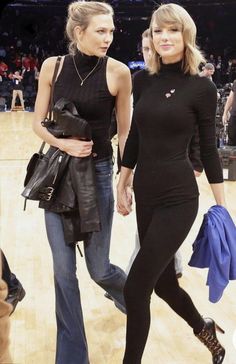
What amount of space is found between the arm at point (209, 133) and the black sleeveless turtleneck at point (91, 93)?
41 centimetres

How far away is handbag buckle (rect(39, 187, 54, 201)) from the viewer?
8.46 ft

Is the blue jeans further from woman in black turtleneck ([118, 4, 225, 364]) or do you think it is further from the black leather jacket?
woman in black turtleneck ([118, 4, 225, 364])

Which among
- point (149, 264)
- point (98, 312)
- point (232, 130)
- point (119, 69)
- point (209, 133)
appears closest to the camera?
point (149, 264)

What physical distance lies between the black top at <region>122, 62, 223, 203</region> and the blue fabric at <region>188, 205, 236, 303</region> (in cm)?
16

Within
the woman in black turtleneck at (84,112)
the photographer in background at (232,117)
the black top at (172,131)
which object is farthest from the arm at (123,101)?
the photographer in background at (232,117)

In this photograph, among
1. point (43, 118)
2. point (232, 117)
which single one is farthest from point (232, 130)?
point (43, 118)

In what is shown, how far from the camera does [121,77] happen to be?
2.62m

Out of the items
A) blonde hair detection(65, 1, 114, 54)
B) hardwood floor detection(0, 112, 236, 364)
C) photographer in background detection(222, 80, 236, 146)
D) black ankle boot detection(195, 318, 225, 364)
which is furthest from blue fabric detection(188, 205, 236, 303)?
photographer in background detection(222, 80, 236, 146)

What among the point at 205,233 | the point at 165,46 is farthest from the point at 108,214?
the point at 165,46

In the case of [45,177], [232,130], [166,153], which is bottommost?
[232,130]

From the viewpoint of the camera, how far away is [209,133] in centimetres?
252

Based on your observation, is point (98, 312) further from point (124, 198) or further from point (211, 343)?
point (124, 198)

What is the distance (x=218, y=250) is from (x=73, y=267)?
0.63m

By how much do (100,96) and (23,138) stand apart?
970 centimetres
